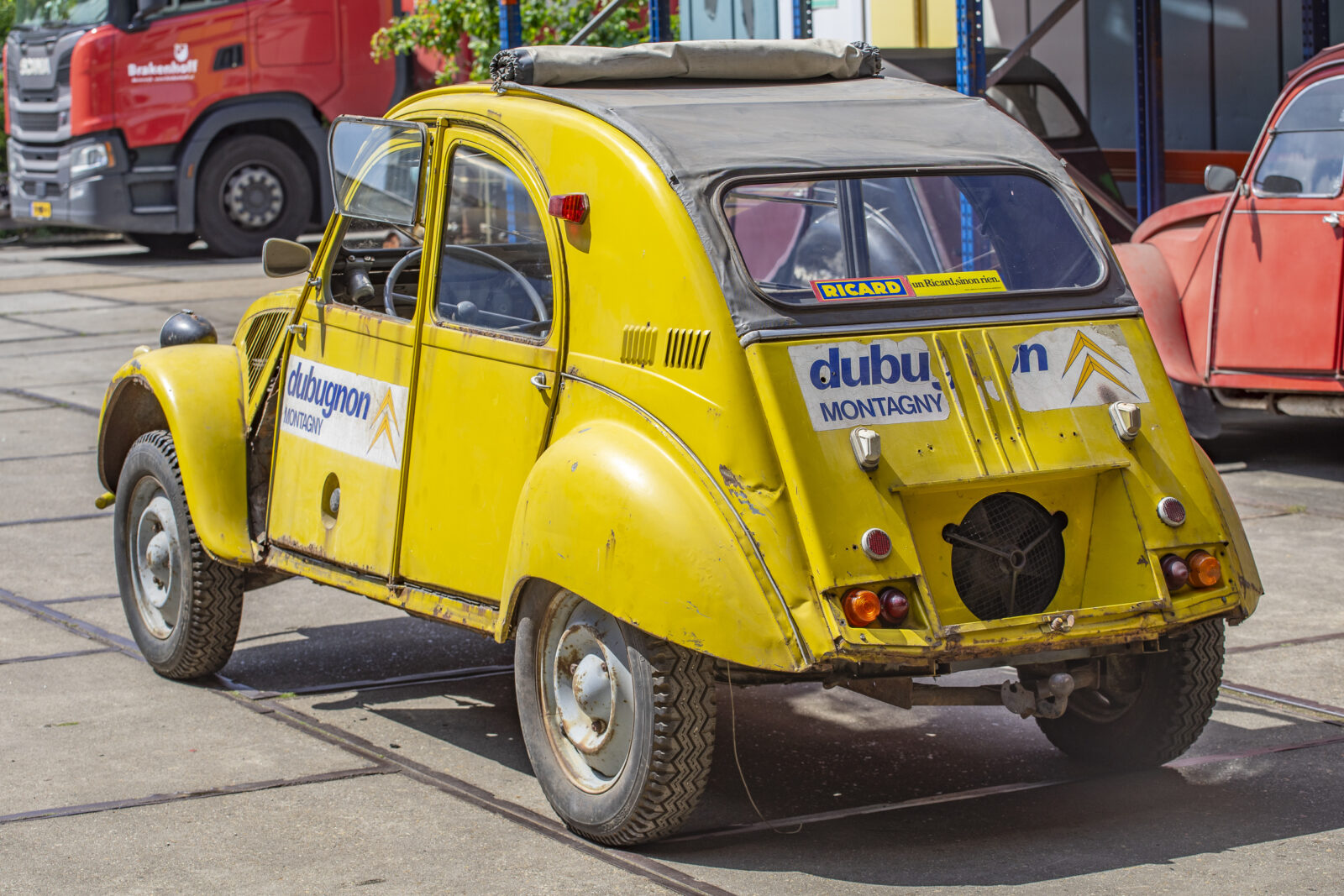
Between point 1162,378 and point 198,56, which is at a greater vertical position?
point 198,56

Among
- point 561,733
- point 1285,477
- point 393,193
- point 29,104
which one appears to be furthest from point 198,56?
point 561,733

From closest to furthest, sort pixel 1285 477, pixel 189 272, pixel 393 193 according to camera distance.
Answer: pixel 393 193 → pixel 1285 477 → pixel 189 272

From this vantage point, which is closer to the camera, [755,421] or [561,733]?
[755,421]

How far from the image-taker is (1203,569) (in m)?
4.74

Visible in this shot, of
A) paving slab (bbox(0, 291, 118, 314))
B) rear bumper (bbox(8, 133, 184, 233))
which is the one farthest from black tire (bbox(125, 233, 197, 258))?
paving slab (bbox(0, 291, 118, 314))

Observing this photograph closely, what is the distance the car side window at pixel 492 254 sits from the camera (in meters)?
5.18

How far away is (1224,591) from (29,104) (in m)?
19.1

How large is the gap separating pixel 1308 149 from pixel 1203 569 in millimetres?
5519

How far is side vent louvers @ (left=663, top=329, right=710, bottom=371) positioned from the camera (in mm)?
4566

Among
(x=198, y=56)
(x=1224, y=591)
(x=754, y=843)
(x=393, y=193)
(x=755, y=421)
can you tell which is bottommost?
(x=754, y=843)

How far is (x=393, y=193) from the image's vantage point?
5.71 meters

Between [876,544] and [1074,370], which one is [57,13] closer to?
[1074,370]

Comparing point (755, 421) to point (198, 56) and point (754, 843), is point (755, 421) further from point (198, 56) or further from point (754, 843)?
point (198, 56)

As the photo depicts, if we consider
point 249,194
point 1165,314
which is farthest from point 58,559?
point 249,194
